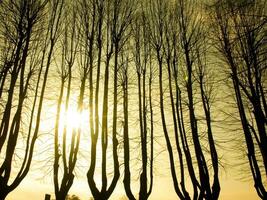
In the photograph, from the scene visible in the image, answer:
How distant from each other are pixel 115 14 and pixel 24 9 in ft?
12.1

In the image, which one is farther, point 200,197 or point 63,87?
point 63,87

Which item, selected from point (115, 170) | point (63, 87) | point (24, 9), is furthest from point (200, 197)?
point (24, 9)

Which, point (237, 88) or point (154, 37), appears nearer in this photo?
point (237, 88)

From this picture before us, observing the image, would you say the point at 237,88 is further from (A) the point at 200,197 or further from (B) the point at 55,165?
(B) the point at 55,165

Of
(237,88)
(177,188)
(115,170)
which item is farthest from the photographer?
(237,88)

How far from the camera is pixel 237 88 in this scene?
495 inches

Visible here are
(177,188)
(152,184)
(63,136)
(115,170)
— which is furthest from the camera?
(152,184)

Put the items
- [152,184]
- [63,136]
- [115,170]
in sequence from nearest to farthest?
[115,170] → [63,136] → [152,184]

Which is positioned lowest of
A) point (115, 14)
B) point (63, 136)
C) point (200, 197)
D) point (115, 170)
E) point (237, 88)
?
point (200, 197)

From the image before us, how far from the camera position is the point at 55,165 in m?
10.5

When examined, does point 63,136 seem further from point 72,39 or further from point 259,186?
point 259,186

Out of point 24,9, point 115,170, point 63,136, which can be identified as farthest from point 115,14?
point 115,170

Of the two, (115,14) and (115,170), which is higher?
(115,14)

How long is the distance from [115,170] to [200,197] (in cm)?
397
